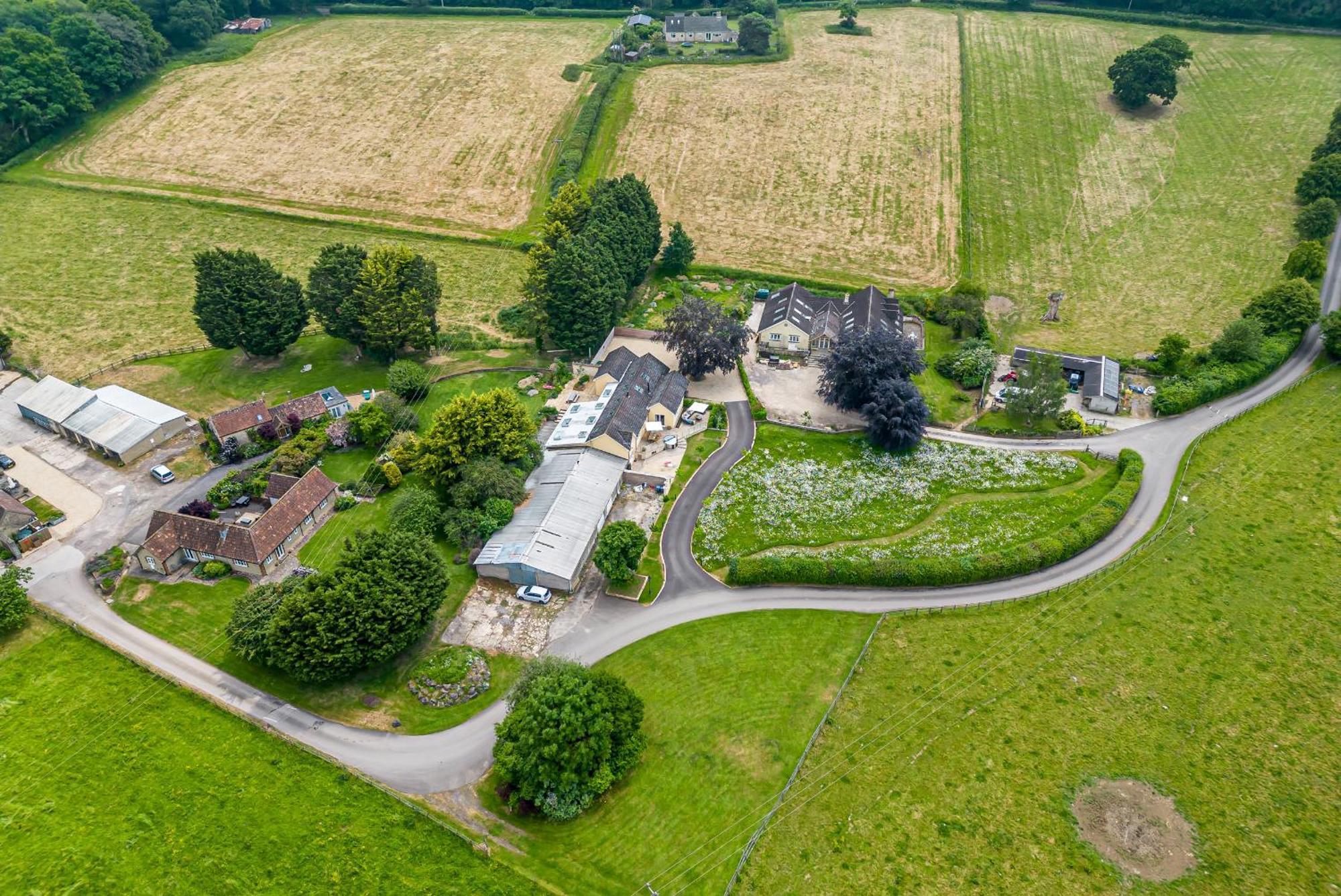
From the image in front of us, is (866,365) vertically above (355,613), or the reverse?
(355,613)

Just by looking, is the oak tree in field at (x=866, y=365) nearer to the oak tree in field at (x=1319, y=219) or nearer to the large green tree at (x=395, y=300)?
the large green tree at (x=395, y=300)

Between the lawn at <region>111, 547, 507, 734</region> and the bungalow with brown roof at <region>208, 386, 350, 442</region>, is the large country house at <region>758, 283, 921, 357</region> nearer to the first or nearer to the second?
the lawn at <region>111, 547, 507, 734</region>

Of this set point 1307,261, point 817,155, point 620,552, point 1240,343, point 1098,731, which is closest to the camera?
point 1098,731

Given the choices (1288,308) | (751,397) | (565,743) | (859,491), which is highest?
(565,743)

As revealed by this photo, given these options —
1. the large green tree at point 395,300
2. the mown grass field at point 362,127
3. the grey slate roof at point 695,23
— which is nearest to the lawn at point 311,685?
the large green tree at point 395,300

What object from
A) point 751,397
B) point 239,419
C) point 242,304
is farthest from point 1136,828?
point 242,304

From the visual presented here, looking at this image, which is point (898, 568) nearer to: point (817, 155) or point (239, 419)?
point (239, 419)
